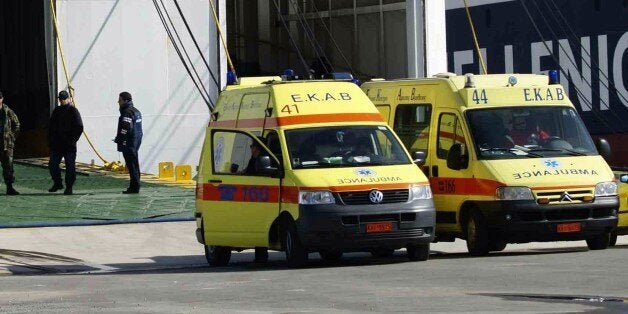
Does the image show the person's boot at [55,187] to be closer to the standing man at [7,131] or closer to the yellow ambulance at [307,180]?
the standing man at [7,131]

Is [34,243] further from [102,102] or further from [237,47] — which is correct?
[237,47]

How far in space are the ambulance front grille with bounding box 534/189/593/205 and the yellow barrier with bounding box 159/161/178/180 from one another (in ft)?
46.6

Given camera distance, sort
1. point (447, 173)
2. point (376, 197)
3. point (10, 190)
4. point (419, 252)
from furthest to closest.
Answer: point (10, 190) → point (447, 173) → point (419, 252) → point (376, 197)

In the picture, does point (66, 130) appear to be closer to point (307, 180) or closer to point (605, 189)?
point (307, 180)

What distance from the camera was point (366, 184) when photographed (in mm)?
16672

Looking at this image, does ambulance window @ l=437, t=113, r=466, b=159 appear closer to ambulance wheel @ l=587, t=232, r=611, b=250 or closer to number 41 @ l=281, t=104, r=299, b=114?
ambulance wheel @ l=587, t=232, r=611, b=250

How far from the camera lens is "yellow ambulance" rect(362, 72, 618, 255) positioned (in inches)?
695

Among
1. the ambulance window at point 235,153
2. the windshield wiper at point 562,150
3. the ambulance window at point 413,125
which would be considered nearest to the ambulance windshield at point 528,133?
the windshield wiper at point 562,150

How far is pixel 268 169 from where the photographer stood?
17047 millimetres

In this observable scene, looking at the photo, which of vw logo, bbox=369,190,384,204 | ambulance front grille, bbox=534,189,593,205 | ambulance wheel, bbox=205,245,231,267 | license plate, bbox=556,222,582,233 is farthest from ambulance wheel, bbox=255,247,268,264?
license plate, bbox=556,222,582,233

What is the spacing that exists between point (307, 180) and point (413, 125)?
3165mm

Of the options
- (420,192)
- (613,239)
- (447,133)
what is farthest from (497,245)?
(613,239)

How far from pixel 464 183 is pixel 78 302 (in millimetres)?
6275

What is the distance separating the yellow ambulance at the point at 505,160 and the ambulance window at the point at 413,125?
12mm
